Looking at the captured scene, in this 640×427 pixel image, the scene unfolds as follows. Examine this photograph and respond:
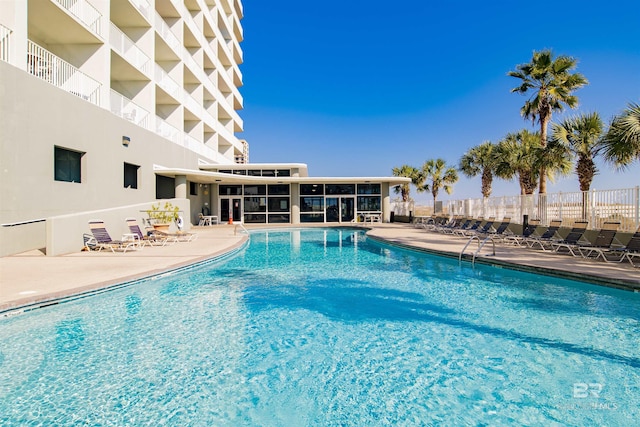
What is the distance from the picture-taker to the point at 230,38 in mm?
34875

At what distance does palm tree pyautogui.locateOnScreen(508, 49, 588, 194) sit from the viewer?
16953 millimetres

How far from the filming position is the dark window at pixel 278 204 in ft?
84.4

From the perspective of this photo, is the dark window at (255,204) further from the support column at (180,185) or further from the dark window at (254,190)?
the support column at (180,185)

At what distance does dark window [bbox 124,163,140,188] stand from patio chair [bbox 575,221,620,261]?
53.5ft

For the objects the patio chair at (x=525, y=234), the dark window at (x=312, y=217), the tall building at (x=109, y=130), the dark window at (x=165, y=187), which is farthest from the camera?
the dark window at (x=312, y=217)

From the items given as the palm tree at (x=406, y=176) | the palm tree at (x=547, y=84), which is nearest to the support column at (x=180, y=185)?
the palm tree at (x=547, y=84)

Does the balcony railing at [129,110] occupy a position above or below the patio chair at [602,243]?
above

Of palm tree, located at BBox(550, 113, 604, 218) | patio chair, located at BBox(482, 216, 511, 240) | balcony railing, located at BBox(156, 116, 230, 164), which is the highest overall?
balcony railing, located at BBox(156, 116, 230, 164)

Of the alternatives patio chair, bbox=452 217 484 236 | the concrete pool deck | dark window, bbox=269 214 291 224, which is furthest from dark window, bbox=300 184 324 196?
the concrete pool deck

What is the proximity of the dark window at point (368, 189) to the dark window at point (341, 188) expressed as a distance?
49 centimetres

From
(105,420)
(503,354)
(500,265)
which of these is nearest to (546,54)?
(500,265)

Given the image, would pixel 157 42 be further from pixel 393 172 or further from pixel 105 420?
pixel 393 172

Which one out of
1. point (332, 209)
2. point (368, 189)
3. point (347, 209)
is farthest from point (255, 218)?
point (368, 189)

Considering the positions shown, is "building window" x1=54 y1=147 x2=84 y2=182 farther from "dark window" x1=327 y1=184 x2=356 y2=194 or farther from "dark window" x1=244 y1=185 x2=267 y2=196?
"dark window" x1=327 y1=184 x2=356 y2=194
